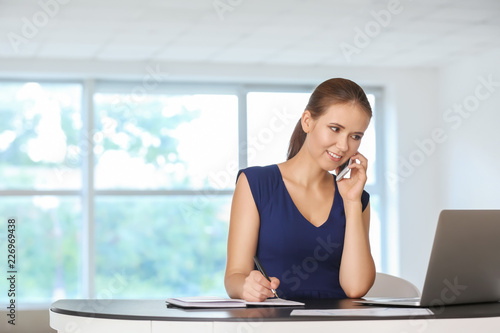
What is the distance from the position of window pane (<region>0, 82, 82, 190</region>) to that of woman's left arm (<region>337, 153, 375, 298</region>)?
5.55 meters

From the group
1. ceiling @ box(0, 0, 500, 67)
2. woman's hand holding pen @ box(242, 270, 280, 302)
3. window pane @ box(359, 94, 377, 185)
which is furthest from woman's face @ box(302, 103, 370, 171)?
window pane @ box(359, 94, 377, 185)

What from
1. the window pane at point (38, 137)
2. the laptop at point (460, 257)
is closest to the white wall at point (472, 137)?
the window pane at point (38, 137)

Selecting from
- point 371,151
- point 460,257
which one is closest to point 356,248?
point 460,257

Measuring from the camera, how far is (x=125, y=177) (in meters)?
7.43

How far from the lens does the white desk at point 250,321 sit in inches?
60.7

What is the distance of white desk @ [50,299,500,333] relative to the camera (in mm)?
1543

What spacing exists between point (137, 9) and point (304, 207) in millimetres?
3469

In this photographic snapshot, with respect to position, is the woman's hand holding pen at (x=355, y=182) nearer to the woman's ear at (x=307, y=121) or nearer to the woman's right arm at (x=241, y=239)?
the woman's ear at (x=307, y=121)

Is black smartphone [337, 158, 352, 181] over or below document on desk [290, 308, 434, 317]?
over

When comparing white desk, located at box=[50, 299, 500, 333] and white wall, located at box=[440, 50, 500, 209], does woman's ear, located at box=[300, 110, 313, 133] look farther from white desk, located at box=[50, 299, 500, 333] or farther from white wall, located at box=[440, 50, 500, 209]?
white wall, located at box=[440, 50, 500, 209]

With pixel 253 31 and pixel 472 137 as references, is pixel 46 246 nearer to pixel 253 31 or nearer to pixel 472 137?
pixel 253 31

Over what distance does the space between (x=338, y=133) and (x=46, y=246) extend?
19.0 feet

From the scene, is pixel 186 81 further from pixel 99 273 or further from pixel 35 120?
pixel 99 273

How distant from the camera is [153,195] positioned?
749 centimetres
